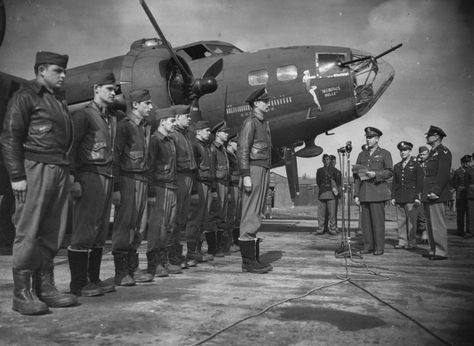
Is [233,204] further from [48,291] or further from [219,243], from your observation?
[48,291]

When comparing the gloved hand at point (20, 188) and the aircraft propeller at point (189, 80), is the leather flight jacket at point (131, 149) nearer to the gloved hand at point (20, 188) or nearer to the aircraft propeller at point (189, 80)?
the gloved hand at point (20, 188)

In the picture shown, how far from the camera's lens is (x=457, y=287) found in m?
4.41

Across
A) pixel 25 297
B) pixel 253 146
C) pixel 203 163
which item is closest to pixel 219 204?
pixel 203 163

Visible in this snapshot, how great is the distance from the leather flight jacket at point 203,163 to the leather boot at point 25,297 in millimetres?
3405

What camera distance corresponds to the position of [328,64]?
8820 millimetres

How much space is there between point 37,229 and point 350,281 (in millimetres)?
3162

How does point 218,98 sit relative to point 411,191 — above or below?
above

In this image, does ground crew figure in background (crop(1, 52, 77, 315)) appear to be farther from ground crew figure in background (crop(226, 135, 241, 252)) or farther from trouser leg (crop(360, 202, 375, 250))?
trouser leg (crop(360, 202, 375, 250))

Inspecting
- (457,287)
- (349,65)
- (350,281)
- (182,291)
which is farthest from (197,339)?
(349,65)

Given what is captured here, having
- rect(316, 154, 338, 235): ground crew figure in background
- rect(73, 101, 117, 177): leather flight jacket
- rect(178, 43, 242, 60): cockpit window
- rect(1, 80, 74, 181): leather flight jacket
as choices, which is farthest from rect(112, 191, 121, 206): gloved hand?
rect(316, 154, 338, 235): ground crew figure in background

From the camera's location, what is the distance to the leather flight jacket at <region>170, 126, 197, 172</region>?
5754 mm

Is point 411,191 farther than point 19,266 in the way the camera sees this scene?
Yes

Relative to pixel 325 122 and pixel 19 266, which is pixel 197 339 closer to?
pixel 19 266

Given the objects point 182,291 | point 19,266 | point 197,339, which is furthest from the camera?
point 182,291
